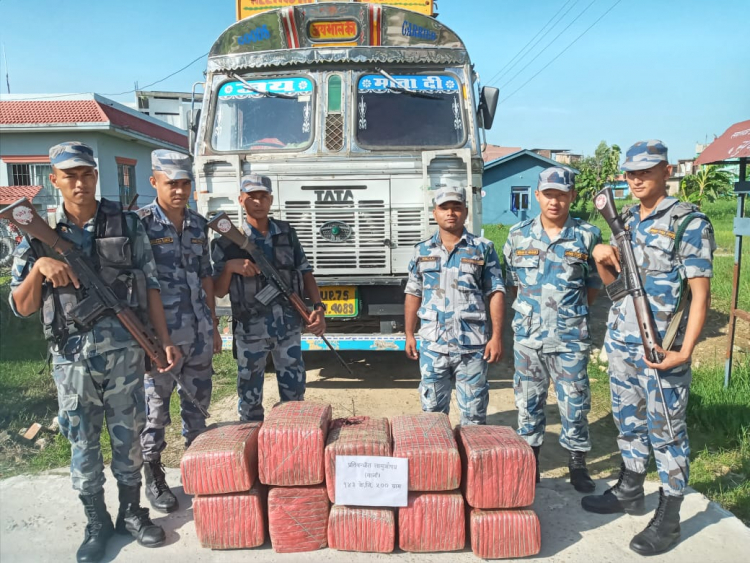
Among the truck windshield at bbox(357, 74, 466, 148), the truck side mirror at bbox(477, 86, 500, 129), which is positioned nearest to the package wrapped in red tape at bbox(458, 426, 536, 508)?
the truck windshield at bbox(357, 74, 466, 148)

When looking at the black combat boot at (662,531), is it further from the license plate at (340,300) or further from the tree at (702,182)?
the tree at (702,182)

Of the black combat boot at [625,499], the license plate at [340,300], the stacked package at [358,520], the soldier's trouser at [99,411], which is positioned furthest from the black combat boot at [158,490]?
the black combat boot at [625,499]

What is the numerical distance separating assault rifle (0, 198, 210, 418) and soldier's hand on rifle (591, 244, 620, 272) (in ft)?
7.30

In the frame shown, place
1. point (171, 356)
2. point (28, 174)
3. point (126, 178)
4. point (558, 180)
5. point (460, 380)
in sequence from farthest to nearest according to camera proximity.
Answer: point (126, 178)
point (28, 174)
point (460, 380)
point (558, 180)
point (171, 356)

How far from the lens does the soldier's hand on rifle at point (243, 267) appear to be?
3.23 meters

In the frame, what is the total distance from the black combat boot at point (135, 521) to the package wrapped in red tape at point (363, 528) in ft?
2.70

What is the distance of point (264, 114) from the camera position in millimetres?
4910

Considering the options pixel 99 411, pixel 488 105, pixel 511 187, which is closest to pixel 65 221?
pixel 99 411

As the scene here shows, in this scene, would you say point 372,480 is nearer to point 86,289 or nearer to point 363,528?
point 363,528

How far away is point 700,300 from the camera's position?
2461mm

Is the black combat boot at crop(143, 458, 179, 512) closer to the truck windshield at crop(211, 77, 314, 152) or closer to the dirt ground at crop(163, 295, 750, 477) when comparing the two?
the dirt ground at crop(163, 295, 750, 477)

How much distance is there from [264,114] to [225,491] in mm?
3437

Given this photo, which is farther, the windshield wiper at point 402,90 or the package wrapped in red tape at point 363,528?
the windshield wiper at point 402,90

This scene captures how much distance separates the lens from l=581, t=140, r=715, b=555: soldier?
8.15 ft
